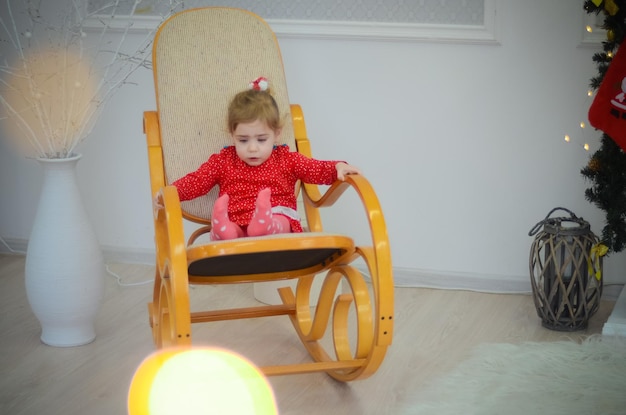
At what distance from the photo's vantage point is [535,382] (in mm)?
2328

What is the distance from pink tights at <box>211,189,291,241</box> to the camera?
231 centimetres

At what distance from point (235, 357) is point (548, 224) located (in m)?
1.00

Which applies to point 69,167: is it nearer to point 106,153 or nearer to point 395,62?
point 106,153

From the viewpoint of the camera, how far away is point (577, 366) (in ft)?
7.95

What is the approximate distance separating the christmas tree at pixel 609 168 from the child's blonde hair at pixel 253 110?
94 centimetres

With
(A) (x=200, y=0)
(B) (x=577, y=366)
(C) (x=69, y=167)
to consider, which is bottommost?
(B) (x=577, y=366)

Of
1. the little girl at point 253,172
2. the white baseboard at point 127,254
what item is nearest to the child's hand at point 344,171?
the little girl at point 253,172

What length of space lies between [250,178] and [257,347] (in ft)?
1.70

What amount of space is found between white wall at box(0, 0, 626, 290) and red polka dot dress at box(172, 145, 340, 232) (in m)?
0.66

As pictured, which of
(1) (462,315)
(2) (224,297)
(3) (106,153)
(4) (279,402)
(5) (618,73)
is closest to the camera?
(4) (279,402)

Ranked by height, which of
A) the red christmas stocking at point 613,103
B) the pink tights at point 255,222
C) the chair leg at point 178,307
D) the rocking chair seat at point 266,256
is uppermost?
the red christmas stocking at point 613,103

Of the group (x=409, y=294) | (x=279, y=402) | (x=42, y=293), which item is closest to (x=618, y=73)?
(x=409, y=294)

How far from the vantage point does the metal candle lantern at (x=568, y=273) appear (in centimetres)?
268

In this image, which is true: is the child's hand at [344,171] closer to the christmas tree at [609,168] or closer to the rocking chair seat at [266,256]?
the rocking chair seat at [266,256]
